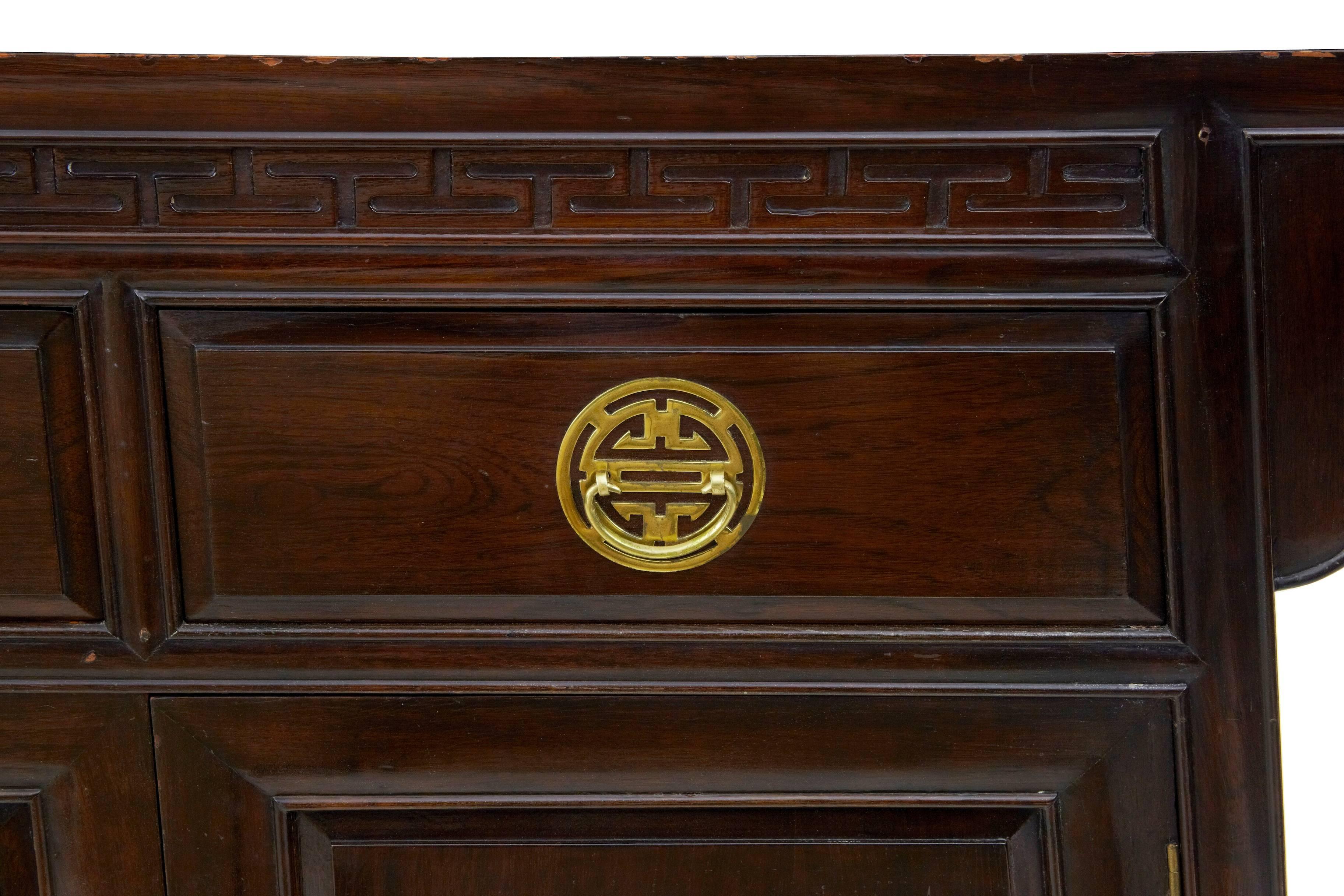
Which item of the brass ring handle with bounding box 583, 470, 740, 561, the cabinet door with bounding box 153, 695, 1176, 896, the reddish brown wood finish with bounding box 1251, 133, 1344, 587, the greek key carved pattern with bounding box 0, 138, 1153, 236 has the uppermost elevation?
the greek key carved pattern with bounding box 0, 138, 1153, 236

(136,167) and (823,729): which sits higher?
(136,167)

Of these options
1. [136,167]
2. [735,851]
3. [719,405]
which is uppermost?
[136,167]

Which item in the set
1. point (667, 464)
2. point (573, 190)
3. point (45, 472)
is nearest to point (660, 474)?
point (667, 464)

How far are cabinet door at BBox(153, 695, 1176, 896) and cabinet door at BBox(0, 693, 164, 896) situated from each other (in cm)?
1

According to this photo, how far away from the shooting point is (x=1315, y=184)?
46 centimetres

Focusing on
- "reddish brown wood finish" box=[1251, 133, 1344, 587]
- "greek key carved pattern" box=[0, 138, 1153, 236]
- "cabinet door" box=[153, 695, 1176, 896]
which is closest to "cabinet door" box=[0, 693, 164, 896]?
"cabinet door" box=[153, 695, 1176, 896]

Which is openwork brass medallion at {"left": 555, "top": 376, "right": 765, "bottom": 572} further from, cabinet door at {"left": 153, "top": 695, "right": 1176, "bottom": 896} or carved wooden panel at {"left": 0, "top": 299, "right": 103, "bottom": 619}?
carved wooden panel at {"left": 0, "top": 299, "right": 103, "bottom": 619}

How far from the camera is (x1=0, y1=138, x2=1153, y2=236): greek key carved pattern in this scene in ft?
1.51

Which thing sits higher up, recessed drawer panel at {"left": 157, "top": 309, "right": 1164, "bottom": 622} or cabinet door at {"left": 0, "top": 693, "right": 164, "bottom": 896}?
recessed drawer panel at {"left": 157, "top": 309, "right": 1164, "bottom": 622}

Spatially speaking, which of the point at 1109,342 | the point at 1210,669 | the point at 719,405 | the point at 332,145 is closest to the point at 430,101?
the point at 332,145

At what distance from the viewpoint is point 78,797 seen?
1.64 feet

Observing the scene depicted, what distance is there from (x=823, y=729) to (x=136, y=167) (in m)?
0.41

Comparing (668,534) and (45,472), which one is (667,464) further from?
(45,472)

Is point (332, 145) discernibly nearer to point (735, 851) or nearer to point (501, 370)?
point (501, 370)
